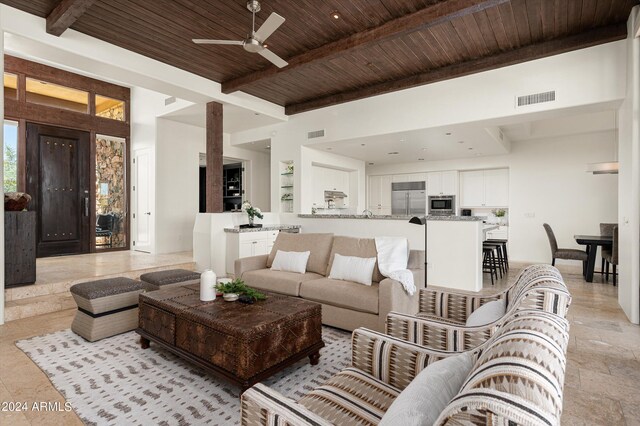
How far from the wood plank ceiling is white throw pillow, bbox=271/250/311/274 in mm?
2539

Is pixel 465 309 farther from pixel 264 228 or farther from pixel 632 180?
pixel 264 228

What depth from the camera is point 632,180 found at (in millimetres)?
3541

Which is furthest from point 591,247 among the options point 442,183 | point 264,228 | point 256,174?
point 256,174

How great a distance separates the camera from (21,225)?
387 centimetres

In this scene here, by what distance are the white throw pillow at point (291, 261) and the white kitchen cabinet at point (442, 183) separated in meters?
6.32

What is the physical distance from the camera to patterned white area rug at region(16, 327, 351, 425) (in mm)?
1967

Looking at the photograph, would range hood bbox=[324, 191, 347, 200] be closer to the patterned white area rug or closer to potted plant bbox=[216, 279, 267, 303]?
the patterned white area rug

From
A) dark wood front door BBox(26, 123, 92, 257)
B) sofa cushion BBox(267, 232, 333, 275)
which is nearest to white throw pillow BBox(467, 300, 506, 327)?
sofa cushion BBox(267, 232, 333, 275)

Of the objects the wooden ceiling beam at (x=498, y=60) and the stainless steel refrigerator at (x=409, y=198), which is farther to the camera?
the stainless steel refrigerator at (x=409, y=198)

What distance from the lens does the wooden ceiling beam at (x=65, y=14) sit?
319 cm

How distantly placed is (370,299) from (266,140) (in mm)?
5419

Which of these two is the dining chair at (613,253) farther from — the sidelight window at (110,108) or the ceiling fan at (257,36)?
the sidelight window at (110,108)

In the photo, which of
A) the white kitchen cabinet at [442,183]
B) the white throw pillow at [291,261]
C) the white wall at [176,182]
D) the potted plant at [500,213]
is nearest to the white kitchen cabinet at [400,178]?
the white kitchen cabinet at [442,183]

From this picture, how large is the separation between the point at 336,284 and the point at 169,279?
1817 millimetres
